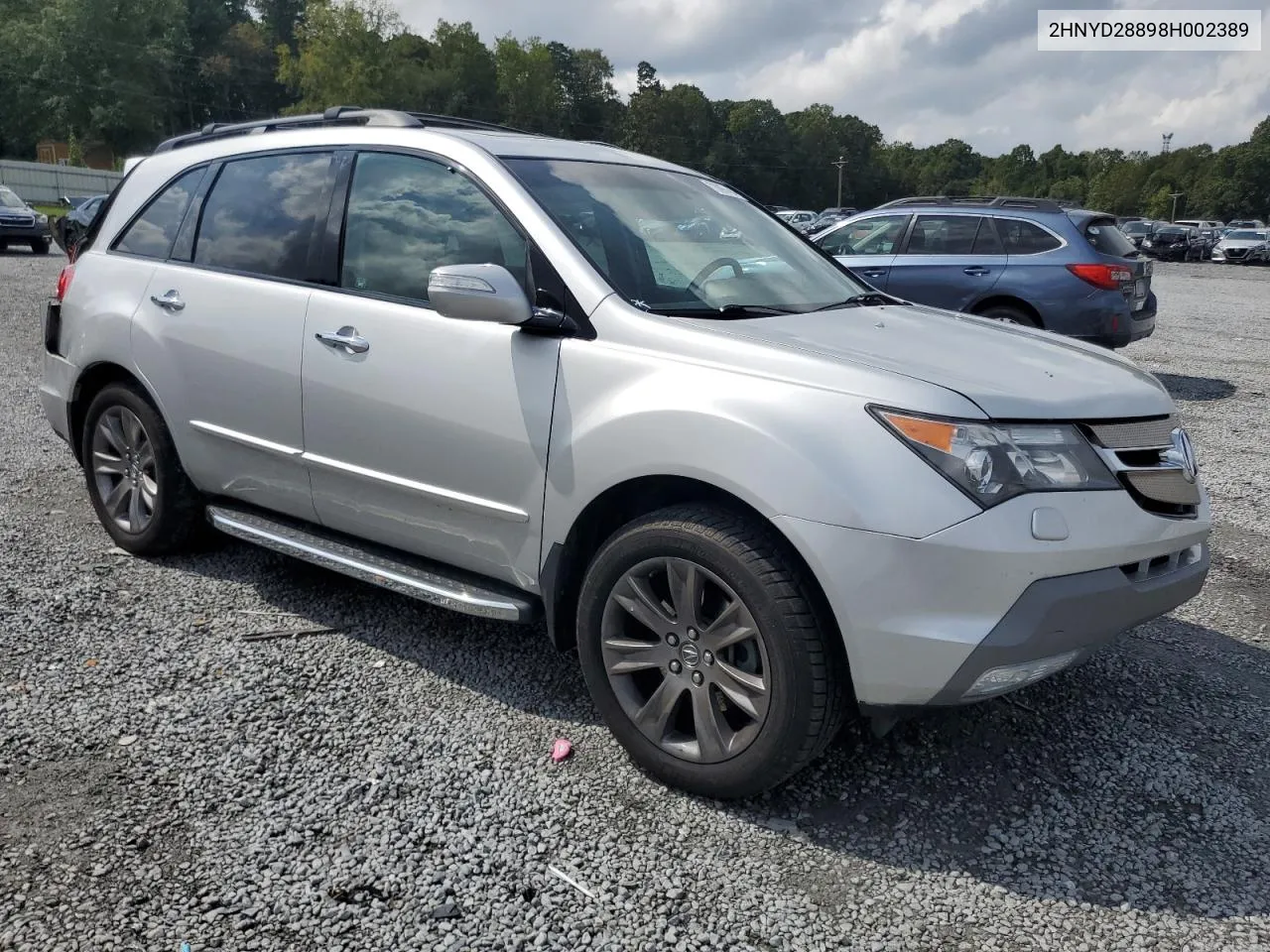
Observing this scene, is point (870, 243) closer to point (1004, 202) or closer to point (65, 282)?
point (1004, 202)

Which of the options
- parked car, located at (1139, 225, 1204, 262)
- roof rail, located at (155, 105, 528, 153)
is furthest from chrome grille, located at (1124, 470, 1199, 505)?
parked car, located at (1139, 225, 1204, 262)

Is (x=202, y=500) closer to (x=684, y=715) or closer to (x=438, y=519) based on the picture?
(x=438, y=519)

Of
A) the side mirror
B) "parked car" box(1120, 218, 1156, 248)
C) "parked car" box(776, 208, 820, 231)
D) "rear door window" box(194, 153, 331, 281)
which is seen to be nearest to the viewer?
the side mirror

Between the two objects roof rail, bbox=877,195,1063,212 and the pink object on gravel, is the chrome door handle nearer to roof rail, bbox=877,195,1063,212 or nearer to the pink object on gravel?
the pink object on gravel

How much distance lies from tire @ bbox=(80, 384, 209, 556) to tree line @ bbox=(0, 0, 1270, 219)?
74.0 m

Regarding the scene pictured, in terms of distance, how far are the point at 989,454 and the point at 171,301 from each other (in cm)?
336

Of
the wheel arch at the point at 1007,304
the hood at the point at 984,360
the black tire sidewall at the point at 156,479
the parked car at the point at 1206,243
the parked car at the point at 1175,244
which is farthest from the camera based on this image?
the parked car at the point at 1206,243

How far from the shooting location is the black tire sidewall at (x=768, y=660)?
2.65m

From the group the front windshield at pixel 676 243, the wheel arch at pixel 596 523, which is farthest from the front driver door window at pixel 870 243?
the wheel arch at pixel 596 523

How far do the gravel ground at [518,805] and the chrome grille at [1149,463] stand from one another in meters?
0.85

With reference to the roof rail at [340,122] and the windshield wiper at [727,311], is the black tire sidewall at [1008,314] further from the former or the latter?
the windshield wiper at [727,311]

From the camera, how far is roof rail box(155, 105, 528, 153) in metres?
3.95

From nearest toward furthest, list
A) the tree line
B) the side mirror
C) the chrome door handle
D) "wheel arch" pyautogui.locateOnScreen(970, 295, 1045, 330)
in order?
the side mirror < the chrome door handle < "wheel arch" pyautogui.locateOnScreen(970, 295, 1045, 330) < the tree line

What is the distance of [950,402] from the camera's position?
2.59 m
